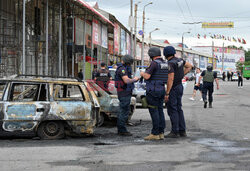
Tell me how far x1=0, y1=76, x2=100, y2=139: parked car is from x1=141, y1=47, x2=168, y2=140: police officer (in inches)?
42.7

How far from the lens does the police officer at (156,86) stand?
8.07m

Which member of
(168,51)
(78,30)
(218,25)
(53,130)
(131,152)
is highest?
(218,25)

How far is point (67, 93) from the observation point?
29.3ft

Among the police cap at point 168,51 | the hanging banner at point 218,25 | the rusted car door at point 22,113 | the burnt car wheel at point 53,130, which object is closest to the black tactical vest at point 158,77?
the police cap at point 168,51

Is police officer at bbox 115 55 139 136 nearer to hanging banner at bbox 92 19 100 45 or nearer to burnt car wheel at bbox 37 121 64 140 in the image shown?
burnt car wheel at bbox 37 121 64 140

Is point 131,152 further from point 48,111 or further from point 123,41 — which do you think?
point 123,41

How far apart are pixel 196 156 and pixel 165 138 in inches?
77.6

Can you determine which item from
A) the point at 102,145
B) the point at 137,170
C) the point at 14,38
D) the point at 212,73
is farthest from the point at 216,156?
the point at 14,38

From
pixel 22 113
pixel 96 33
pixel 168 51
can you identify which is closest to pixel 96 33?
pixel 96 33

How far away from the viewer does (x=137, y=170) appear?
17.9ft

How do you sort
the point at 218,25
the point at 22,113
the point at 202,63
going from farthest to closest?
the point at 202,63 < the point at 218,25 < the point at 22,113

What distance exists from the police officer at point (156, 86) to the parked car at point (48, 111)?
1.08 metres

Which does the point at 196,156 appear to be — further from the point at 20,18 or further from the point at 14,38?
the point at 20,18

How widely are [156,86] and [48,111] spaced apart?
6.57ft
